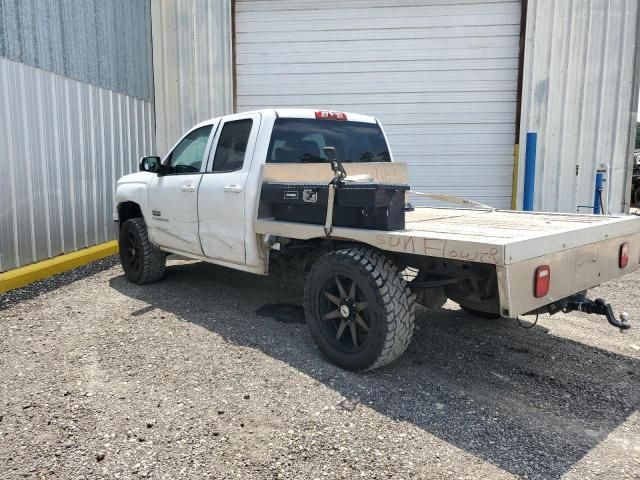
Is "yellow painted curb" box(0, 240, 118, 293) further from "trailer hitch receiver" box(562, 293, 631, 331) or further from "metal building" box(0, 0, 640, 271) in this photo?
"trailer hitch receiver" box(562, 293, 631, 331)

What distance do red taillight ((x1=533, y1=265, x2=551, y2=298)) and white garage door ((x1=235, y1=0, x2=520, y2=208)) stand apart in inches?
244

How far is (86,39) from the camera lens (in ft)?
25.3

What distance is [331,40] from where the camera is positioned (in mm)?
9008

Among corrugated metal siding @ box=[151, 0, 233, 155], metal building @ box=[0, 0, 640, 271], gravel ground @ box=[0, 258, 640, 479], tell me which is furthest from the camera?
corrugated metal siding @ box=[151, 0, 233, 155]

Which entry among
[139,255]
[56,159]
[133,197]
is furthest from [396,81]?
[56,159]

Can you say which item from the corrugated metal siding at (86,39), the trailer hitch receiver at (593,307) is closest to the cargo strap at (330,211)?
the trailer hitch receiver at (593,307)

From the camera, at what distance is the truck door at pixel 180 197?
5160mm

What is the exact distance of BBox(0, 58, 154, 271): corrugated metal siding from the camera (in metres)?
6.20

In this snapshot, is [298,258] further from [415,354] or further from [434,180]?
[434,180]

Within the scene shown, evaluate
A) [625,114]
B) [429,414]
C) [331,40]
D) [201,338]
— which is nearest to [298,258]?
[201,338]

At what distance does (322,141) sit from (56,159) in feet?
13.9

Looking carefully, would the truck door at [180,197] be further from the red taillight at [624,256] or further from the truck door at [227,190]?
the red taillight at [624,256]

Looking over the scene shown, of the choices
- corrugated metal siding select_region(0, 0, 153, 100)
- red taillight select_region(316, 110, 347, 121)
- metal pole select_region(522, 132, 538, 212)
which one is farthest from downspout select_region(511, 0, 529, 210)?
corrugated metal siding select_region(0, 0, 153, 100)

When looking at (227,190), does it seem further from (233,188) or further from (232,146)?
(232,146)
